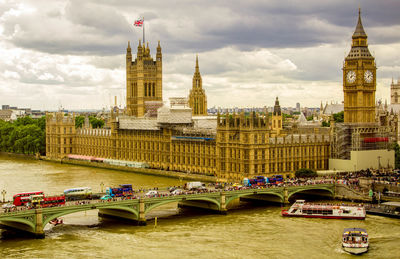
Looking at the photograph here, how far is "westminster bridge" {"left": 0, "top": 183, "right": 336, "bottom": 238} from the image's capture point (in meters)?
56.6

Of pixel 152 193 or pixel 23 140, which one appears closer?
pixel 152 193

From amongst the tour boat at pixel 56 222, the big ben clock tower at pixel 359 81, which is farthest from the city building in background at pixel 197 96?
the tour boat at pixel 56 222

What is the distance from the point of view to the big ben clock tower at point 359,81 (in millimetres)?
95500

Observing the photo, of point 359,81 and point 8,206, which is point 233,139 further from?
point 8,206

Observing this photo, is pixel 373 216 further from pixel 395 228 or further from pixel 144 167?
pixel 144 167

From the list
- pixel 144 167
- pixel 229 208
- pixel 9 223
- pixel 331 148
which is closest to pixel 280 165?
pixel 331 148

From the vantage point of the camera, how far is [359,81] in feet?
312

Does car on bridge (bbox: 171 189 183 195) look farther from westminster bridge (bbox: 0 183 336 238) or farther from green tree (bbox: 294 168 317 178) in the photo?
green tree (bbox: 294 168 317 178)

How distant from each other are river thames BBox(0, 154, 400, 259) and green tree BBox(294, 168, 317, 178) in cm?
1487

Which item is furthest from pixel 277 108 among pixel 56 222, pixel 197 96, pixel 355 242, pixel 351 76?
pixel 355 242

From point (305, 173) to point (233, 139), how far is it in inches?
430

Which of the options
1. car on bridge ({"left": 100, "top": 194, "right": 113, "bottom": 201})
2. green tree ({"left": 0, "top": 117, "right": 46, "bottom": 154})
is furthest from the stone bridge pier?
green tree ({"left": 0, "top": 117, "right": 46, "bottom": 154})

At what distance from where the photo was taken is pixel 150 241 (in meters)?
56.4

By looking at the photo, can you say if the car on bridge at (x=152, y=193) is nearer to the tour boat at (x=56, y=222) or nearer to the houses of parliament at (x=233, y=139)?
the tour boat at (x=56, y=222)
